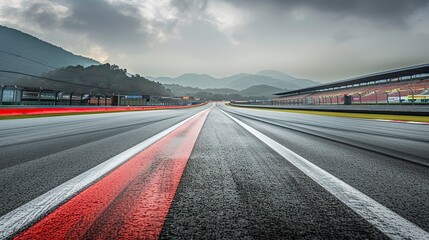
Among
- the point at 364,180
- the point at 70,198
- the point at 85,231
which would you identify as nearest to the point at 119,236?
the point at 85,231

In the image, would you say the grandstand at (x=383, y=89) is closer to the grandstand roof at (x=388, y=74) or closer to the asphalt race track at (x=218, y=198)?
the grandstand roof at (x=388, y=74)

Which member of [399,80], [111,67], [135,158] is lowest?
[135,158]

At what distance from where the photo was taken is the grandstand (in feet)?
68.8

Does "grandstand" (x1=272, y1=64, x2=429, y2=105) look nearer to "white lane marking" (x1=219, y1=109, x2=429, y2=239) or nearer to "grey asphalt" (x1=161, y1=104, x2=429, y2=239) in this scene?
"grey asphalt" (x1=161, y1=104, x2=429, y2=239)

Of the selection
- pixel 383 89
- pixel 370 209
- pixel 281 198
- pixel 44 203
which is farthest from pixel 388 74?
pixel 44 203

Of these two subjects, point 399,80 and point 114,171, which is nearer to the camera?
point 114,171

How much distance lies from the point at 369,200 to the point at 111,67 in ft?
560

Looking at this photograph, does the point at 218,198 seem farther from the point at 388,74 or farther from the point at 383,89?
the point at 388,74

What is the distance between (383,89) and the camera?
43.0 metres

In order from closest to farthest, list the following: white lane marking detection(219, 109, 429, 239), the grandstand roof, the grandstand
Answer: white lane marking detection(219, 109, 429, 239) < the grandstand < the grandstand roof

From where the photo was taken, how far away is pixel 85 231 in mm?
1000

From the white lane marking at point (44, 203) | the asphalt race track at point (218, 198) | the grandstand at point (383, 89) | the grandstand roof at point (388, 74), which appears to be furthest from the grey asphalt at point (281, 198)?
the grandstand roof at point (388, 74)

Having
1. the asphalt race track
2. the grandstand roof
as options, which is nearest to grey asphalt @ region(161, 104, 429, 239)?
the asphalt race track

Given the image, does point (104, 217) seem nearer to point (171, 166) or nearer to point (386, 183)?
point (171, 166)
